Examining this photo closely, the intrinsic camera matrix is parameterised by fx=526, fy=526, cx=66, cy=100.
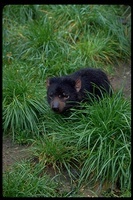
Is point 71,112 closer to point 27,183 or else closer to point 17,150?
point 17,150

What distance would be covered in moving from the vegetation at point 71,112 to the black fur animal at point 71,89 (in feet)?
0.58

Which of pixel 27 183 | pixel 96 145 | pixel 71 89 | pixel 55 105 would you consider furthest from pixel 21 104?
pixel 27 183

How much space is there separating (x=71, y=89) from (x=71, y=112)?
0.29 m

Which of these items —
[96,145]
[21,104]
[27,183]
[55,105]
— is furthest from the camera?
[21,104]

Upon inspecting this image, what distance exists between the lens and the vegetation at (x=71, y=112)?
5668 mm

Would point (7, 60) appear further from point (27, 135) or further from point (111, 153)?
point (111, 153)

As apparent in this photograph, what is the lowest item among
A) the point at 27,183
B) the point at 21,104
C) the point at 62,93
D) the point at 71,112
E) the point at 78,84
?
the point at 27,183

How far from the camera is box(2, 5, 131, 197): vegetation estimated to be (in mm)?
5668

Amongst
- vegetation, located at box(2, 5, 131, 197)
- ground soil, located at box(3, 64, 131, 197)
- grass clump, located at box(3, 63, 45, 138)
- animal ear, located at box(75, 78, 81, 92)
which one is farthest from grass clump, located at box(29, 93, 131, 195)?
grass clump, located at box(3, 63, 45, 138)

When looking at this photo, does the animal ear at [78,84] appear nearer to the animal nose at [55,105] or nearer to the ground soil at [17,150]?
the animal nose at [55,105]

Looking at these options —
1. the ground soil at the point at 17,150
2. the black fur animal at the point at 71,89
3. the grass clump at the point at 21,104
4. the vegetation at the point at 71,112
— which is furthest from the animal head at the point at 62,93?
the ground soil at the point at 17,150

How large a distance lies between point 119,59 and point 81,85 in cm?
190

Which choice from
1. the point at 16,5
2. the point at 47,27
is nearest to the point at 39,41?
the point at 47,27

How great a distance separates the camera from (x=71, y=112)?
257 inches
